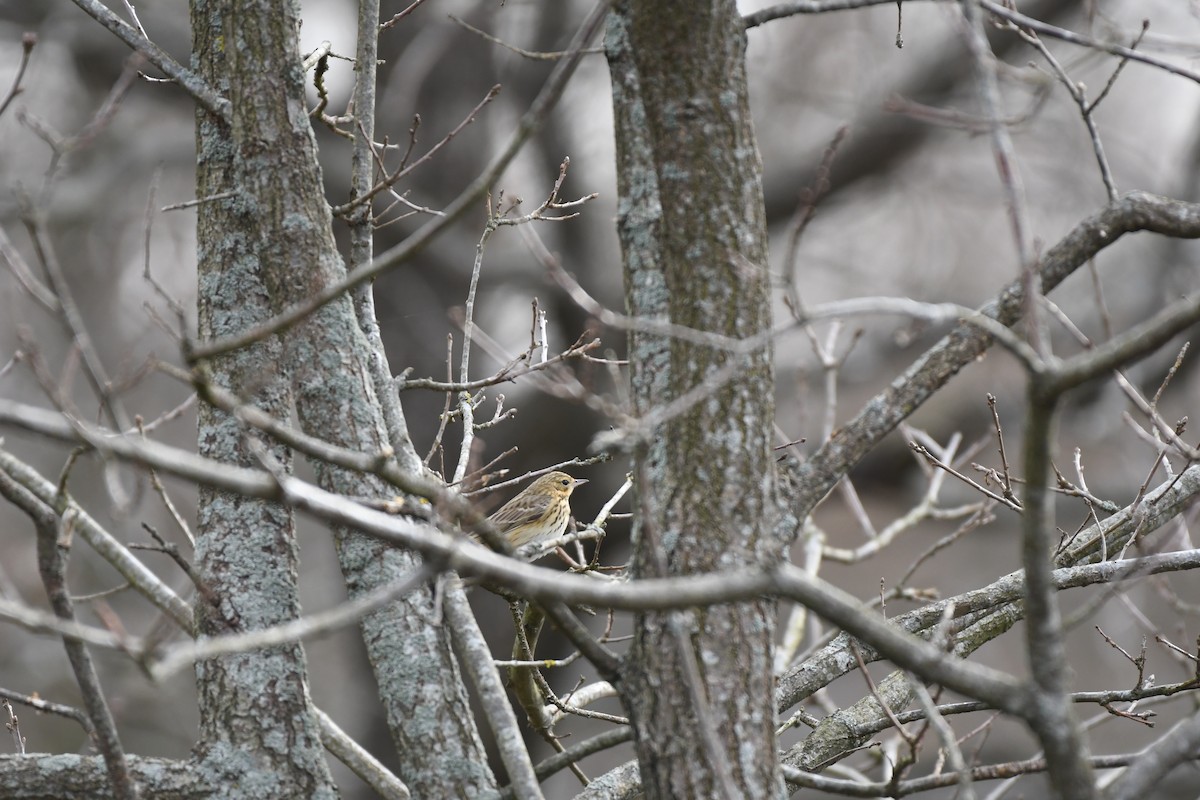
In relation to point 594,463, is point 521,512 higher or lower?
higher

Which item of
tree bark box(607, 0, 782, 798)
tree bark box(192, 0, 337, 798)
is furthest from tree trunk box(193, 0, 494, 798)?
tree bark box(607, 0, 782, 798)

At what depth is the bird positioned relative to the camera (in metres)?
6.32

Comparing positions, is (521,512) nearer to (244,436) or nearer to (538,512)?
(538,512)

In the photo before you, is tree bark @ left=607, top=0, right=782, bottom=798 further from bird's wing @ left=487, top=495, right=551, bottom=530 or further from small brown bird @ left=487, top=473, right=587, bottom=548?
bird's wing @ left=487, top=495, right=551, bottom=530

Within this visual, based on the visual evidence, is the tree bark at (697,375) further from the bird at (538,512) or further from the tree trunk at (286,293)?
the bird at (538,512)

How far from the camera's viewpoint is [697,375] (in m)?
2.17

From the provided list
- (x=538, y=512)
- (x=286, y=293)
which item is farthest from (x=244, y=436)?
(x=538, y=512)

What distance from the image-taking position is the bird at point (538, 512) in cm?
632

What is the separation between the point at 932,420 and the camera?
973 centimetres

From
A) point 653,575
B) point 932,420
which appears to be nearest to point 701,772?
point 653,575

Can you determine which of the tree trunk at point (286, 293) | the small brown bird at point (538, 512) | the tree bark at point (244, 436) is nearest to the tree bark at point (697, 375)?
the tree trunk at point (286, 293)

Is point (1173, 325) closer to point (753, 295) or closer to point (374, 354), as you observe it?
point (753, 295)

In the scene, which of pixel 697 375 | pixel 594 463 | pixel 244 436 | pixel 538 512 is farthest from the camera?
pixel 538 512

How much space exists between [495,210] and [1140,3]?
7932mm
